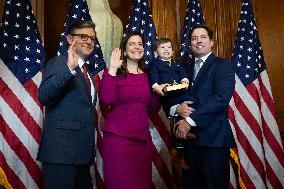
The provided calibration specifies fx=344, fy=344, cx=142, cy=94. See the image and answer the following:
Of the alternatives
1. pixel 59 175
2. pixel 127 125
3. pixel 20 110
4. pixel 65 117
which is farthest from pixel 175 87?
pixel 20 110

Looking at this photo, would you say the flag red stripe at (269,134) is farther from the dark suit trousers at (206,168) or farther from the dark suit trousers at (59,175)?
the dark suit trousers at (59,175)

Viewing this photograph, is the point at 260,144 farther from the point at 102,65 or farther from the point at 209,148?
the point at 102,65

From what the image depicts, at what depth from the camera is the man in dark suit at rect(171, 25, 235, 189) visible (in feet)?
8.18

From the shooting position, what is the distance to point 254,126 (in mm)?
3775

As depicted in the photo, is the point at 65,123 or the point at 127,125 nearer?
the point at 65,123

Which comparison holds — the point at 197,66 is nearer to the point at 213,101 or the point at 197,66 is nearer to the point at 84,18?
the point at 213,101

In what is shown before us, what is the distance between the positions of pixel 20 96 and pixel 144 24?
1551mm

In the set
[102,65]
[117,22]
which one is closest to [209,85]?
[102,65]

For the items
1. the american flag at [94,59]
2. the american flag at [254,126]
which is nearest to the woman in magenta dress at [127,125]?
the american flag at [94,59]

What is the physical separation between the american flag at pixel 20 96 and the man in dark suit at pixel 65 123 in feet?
3.84

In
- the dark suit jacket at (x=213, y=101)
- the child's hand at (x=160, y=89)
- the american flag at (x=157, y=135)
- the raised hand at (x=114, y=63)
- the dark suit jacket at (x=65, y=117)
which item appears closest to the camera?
the dark suit jacket at (x=65, y=117)

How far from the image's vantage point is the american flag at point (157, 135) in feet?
12.3

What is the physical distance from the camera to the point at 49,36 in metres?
4.21

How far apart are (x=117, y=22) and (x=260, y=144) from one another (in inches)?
84.2
